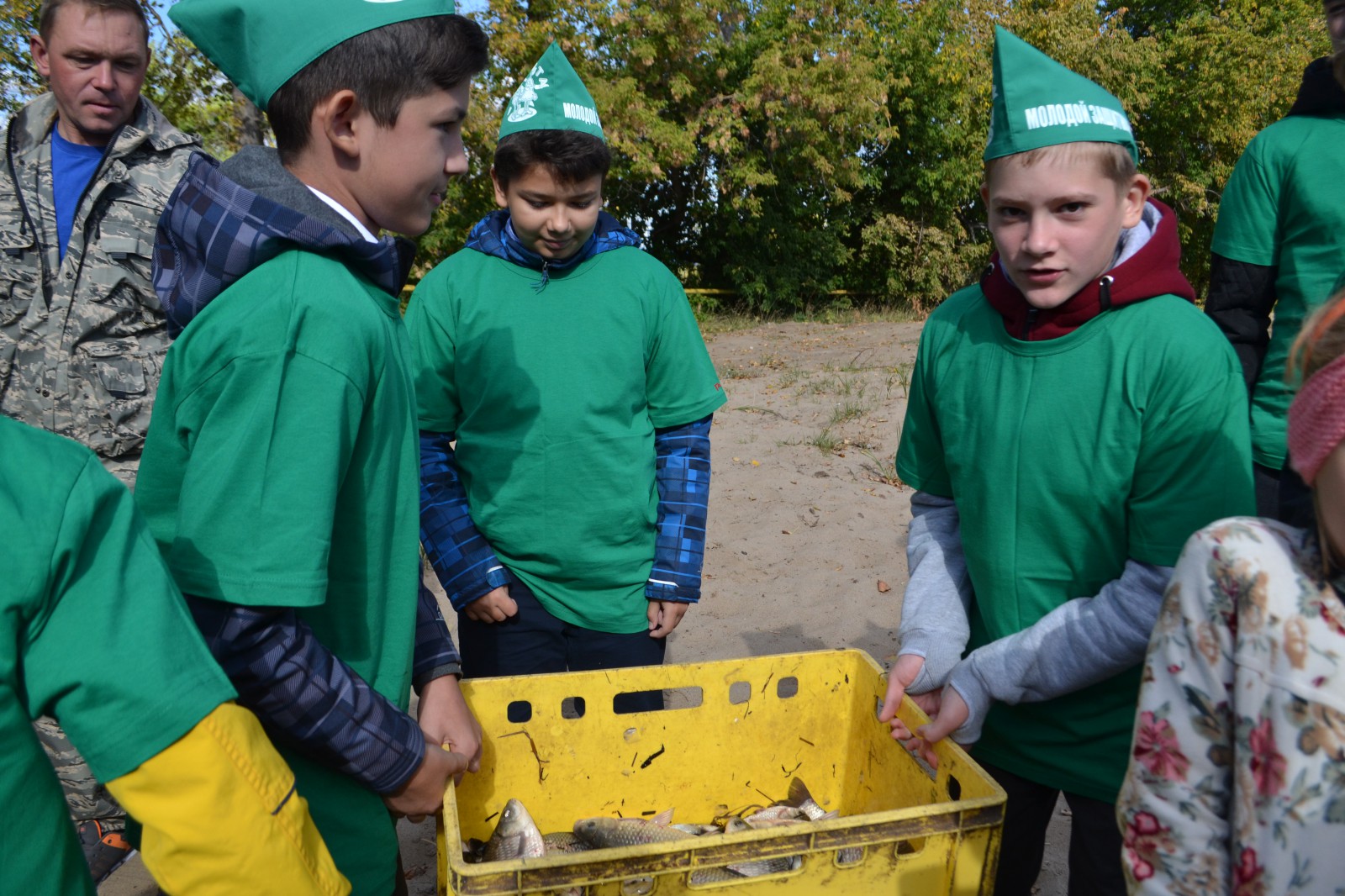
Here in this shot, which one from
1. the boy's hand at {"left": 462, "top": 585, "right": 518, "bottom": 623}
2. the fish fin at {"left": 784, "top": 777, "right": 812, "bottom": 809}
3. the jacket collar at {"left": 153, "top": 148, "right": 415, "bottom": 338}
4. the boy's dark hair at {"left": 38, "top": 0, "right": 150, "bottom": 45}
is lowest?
the fish fin at {"left": 784, "top": 777, "right": 812, "bottom": 809}

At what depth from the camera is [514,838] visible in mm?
2002

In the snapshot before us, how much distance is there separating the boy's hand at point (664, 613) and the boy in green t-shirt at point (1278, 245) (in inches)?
57.2

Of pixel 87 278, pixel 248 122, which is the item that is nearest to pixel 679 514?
pixel 87 278

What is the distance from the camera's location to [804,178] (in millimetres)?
21031

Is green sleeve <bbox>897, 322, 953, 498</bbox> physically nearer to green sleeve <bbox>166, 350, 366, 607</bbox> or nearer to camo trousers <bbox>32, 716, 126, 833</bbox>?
green sleeve <bbox>166, 350, 366, 607</bbox>

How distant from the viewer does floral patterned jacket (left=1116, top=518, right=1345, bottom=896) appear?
1.22m

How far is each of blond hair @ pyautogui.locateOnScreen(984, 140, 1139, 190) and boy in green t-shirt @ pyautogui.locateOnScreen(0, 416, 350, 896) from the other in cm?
156

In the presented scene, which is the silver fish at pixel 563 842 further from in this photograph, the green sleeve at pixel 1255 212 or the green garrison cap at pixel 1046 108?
the green sleeve at pixel 1255 212

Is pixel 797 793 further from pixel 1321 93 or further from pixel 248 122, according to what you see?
pixel 248 122

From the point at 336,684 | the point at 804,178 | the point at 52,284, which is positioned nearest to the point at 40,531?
the point at 336,684

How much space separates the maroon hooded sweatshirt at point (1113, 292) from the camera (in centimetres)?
184

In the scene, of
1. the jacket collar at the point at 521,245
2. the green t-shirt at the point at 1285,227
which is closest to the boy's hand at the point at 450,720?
the jacket collar at the point at 521,245

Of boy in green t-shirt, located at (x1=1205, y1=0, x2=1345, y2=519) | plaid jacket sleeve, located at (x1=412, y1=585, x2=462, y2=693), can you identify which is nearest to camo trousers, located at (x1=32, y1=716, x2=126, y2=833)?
plaid jacket sleeve, located at (x1=412, y1=585, x2=462, y2=693)

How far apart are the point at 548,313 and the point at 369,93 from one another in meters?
1.15
